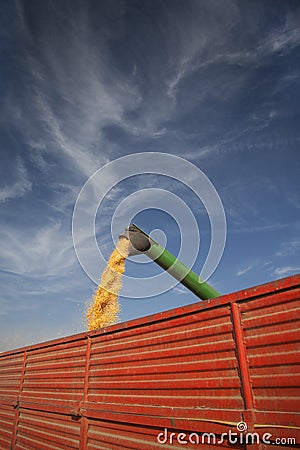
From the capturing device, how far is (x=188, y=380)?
292 centimetres

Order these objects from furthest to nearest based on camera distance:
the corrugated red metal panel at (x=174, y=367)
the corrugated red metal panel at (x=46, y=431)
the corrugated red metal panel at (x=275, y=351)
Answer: the corrugated red metal panel at (x=46, y=431), the corrugated red metal panel at (x=174, y=367), the corrugated red metal panel at (x=275, y=351)

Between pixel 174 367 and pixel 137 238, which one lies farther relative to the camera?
pixel 137 238

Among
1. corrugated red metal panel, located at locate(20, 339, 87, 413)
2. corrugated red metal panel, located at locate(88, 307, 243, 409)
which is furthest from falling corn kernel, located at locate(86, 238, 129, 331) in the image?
corrugated red metal panel, located at locate(88, 307, 243, 409)

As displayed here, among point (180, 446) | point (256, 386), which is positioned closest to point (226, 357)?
point (256, 386)

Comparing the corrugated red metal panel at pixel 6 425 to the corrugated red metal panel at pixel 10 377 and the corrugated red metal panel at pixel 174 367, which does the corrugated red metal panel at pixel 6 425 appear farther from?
the corrugated red metal panel at pixel 174 367

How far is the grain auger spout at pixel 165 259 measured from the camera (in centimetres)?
688

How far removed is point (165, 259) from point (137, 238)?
2.67 feet

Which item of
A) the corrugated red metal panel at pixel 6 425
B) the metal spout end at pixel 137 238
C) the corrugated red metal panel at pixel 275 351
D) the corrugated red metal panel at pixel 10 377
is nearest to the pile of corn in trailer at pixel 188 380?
the corrugated red metal panel at pixel 275 351

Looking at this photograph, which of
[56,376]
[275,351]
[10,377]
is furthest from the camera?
[10,377]

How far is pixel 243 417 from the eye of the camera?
2.41 metres

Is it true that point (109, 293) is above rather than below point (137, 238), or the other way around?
below

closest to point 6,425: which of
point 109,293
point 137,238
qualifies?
point 109,293

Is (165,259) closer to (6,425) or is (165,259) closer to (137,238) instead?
(137,238)

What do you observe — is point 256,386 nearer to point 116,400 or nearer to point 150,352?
point 150,352
